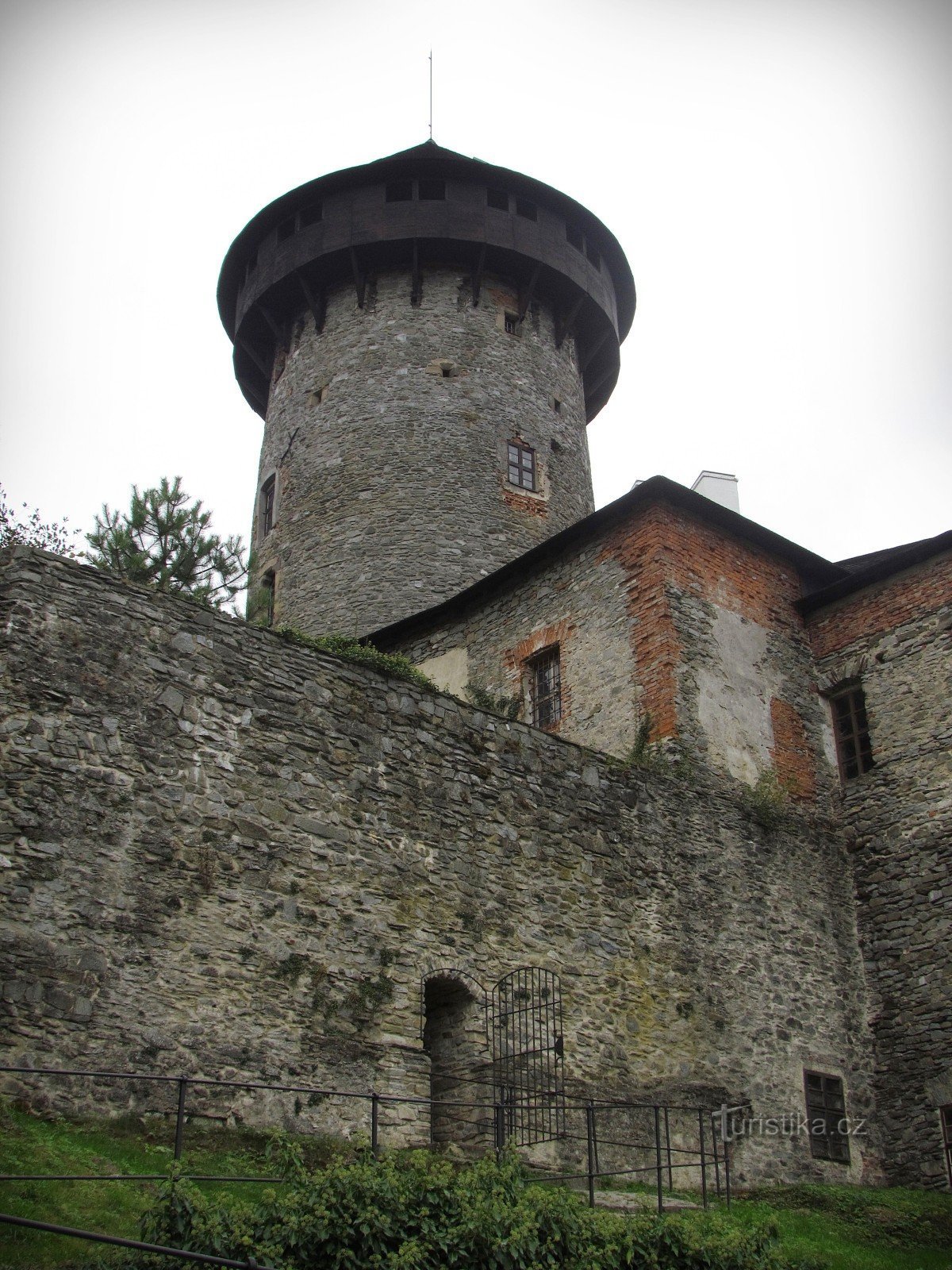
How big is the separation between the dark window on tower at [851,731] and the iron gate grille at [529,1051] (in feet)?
19.9

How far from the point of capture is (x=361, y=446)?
23203mm

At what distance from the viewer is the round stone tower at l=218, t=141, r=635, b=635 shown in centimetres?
2233

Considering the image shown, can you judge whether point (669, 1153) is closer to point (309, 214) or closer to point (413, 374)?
point (413, 374)

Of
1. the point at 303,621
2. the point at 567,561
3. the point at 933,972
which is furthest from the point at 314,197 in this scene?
the point at 933,972

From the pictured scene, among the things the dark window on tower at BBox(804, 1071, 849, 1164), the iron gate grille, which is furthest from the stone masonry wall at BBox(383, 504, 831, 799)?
the iron gate grille

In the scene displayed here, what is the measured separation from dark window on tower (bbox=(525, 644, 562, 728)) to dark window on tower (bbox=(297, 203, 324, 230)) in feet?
40.3

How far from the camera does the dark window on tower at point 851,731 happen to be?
1639 cm

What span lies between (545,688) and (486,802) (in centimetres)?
469

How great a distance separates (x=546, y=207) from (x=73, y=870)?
1971cm

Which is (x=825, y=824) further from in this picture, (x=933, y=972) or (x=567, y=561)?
(x=567, y=561)

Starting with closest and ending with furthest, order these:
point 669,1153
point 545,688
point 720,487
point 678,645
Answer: point 669,1153
point 678,645
point 545,688
point 720,487

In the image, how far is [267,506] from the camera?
2489cm

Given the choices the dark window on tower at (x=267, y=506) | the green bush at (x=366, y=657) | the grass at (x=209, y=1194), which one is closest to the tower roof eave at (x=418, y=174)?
the dark window on tower at (x=267, y=506)

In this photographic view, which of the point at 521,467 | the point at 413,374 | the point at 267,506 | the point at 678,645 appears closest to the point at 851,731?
the point at 678,645
